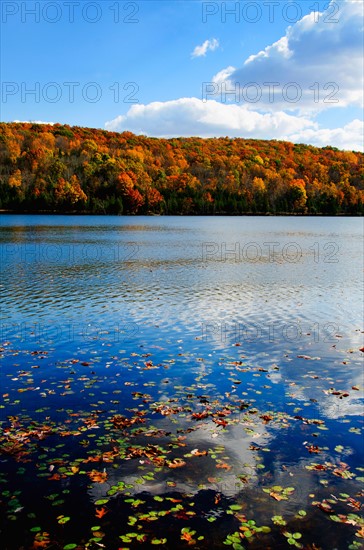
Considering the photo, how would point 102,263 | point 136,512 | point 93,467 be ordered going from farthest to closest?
point 102,263 < point 93,467 < point 136,512

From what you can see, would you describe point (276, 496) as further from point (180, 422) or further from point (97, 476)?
point (180, 422)

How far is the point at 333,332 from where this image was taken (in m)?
21.2

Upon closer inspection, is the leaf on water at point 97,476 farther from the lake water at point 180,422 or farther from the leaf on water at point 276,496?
the leaf on water at point 276,496

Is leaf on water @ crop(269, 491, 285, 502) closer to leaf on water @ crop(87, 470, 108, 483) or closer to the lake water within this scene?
the lake water

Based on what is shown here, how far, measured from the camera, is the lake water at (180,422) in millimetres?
8234

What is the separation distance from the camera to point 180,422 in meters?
12.1

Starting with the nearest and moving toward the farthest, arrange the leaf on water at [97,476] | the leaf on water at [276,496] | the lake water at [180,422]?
the lake water at [180,422] → the leaf on water at [276,496] → the leaf on water at [97,476]

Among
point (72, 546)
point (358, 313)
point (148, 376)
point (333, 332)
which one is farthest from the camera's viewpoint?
point (358, 313)

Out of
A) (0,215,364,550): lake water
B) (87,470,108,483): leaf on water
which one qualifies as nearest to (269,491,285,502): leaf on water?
(0,215,364,550): lake water

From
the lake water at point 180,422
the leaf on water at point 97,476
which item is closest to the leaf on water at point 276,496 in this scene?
the lake water at point 180,422

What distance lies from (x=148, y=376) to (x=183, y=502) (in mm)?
6724

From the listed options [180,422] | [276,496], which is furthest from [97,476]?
[276,496]

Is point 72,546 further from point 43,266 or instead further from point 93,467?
point 43,266

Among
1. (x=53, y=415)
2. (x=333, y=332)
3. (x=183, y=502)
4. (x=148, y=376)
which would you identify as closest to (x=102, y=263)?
(x=333, y=332)
